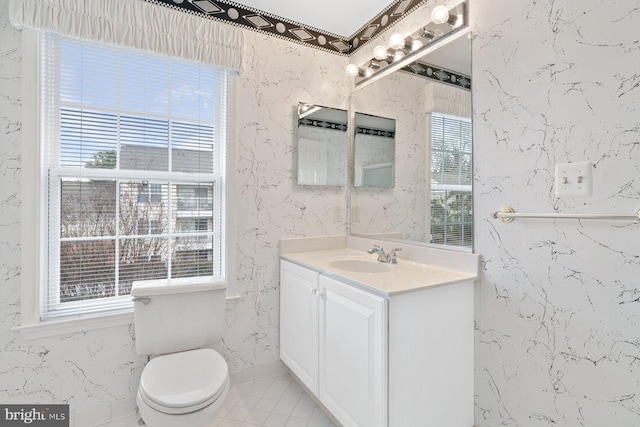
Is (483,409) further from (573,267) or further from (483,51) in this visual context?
(483,51)

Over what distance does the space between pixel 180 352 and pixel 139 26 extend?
1763 millimetres

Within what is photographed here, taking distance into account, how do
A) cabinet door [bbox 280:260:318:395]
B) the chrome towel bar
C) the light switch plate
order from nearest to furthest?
the chrome towel bar
the light switch plate
cabinet door [bbox 280:260:318:395]

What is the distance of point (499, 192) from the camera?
1409 mm

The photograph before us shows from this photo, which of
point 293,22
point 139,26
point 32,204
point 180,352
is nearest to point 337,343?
point 180,352

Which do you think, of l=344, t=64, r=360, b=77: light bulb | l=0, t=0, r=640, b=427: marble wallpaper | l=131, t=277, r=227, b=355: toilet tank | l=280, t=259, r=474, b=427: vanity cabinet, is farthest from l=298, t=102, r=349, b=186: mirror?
l=131, t=277, r=227, b=355: toilet tank

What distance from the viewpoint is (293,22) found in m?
2.17

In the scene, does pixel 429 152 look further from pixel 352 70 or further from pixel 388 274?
pixel 352 70

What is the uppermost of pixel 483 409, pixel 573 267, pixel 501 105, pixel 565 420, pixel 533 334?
pixel 501 105

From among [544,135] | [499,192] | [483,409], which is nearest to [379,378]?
[483,409]

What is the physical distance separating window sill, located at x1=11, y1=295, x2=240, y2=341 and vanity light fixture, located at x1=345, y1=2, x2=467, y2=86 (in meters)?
2.12

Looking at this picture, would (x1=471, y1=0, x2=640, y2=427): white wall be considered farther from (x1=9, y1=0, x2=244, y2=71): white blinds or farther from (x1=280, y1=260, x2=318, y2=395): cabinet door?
(x1=9, y1=0, x2=244, y2=71): white blinds

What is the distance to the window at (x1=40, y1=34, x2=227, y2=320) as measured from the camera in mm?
1617

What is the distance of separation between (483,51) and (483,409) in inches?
66.0

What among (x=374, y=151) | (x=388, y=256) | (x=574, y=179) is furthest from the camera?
(x=374, y=151)
